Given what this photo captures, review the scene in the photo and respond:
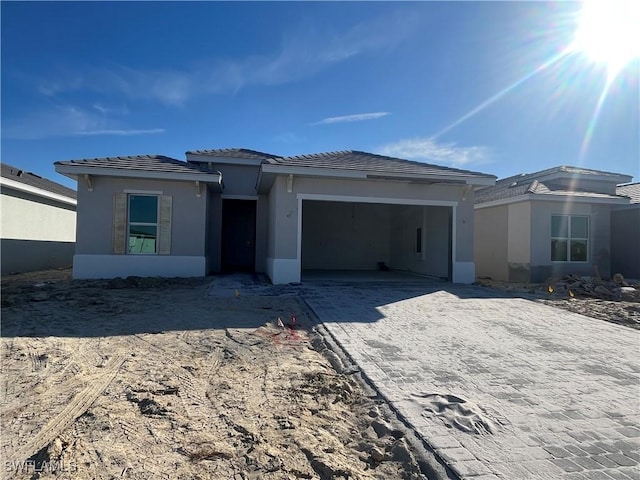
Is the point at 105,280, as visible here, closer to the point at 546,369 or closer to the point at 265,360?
the point at 265,360

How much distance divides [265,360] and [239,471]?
2239 mm

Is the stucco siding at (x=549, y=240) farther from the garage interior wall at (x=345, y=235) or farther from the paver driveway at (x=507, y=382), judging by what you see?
the garage interior wall at (x=345, y=235)

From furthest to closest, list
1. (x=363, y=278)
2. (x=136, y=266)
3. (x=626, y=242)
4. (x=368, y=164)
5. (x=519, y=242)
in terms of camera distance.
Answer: (x=626, y=242), (x=363, y=278), (x=519, y=242), (x=368, y=164), (x=136, y=266)

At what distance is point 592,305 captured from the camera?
8922 millimetres

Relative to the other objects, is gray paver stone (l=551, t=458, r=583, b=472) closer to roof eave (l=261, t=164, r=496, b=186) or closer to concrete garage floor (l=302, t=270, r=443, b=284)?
roof eave (l=261, t=164, r=496, b=186)

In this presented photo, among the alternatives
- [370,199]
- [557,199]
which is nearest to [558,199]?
[557,199]

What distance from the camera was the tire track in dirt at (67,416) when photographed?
8.90 feet

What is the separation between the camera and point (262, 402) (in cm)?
361

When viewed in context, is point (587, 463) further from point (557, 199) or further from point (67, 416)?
point (557, 199)

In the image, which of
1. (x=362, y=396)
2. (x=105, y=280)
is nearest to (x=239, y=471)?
(x=362, y=396)

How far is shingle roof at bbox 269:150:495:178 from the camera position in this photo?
1106cm

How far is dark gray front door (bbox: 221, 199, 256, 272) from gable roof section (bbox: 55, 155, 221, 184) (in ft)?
12.7

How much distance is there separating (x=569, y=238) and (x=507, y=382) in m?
11.7

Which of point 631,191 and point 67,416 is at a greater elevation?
point 631,191
